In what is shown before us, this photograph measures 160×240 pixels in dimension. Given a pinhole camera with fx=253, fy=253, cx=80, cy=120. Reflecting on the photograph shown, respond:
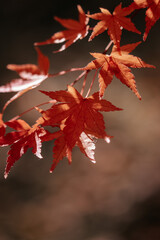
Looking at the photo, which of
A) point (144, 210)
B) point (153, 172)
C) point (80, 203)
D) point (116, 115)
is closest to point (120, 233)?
point (144, 210)

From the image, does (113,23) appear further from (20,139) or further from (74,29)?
(20,139)

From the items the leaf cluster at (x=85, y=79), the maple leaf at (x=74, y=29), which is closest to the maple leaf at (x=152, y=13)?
the leaf cluster at (x=85, y=79)

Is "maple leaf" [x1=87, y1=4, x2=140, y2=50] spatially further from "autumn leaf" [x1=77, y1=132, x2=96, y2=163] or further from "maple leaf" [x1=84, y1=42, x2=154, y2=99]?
"autumn leaf" [x1=77, y1=132, x2=96, y2=163]

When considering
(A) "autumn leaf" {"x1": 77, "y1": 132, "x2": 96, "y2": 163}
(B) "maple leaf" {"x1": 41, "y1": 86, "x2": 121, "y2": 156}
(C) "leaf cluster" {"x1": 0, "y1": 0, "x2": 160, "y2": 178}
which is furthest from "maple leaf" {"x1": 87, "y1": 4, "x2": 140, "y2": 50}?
(A) "autumn leaf" {"x1": 77, "y1": 132, "x2": 96, "y2": 163}

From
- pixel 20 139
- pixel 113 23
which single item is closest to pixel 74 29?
pixel 113 23

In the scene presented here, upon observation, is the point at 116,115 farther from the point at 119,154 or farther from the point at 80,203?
the point at 80,203
